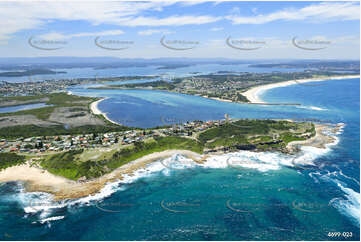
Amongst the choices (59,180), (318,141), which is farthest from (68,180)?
(318,141)

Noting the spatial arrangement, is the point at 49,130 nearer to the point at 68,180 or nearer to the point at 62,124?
the point at 62,124

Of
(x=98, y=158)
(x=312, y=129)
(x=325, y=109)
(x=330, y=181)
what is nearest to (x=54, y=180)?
(x=98, y=158)

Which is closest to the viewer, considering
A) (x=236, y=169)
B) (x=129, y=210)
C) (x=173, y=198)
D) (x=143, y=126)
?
(x=129, y=210)

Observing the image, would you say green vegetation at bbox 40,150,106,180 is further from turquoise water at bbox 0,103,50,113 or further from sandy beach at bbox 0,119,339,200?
turquoise water at bbox 0,103,50,113

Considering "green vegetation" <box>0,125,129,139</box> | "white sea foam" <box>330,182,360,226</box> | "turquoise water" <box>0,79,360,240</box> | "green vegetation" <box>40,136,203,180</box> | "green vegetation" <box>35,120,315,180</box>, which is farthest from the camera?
"green vegetation" <box>0,125,129,139</box>

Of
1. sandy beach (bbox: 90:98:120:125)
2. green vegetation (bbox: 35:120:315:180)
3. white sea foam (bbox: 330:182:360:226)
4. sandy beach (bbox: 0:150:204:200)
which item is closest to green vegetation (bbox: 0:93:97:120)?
sandy beach (bbox: 90:98:120:125)

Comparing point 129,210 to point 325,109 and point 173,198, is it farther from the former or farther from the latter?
point 325,109
